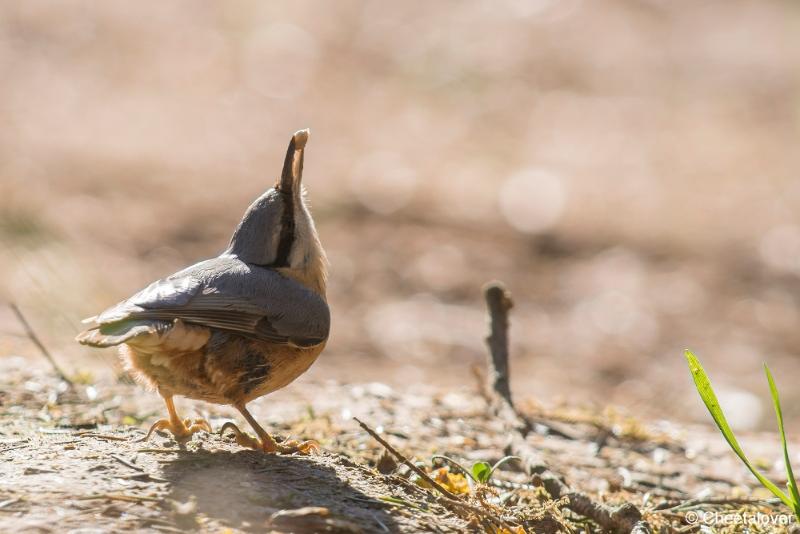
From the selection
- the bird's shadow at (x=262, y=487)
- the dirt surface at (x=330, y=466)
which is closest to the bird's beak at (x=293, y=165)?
the dirt surface at (x=330, y=466)

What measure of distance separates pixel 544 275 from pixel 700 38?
29.3 ft

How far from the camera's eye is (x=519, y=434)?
4840 mm

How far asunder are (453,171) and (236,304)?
9982mm

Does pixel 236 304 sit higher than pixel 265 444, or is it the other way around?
pixel 236 304

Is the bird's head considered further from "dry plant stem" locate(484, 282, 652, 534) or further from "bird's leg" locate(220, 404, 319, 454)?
"dry plant stem" locate(484, 282, 652, 534)

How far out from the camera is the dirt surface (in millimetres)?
3312

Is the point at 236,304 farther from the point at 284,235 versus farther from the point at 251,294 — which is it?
the point at 284,235

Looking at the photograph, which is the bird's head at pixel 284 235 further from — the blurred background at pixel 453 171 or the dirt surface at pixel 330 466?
the blurred background at pixel 453 171

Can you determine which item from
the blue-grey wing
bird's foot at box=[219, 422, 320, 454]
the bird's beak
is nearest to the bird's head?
the bird's beak

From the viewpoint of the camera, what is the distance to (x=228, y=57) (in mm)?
17141

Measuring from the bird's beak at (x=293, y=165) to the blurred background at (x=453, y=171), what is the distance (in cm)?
118

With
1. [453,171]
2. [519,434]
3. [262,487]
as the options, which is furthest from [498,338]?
[453,171]

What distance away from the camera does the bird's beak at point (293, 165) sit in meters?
4.71

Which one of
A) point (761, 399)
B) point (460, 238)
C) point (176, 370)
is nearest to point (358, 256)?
point (460, 238)
